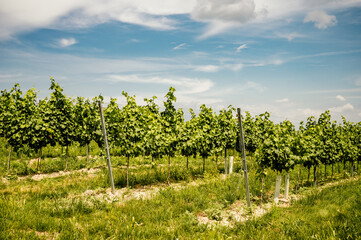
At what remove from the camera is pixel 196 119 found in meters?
16.6

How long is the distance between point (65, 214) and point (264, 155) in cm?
837

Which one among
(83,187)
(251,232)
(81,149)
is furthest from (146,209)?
(81,149)

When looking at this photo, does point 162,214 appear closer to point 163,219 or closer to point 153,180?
point 163,219

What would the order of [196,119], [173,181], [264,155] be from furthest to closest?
[196,119], [173,181], [264,155]

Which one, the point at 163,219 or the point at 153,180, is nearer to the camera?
the point at 163,219

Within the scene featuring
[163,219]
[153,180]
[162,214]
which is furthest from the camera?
[153,180]

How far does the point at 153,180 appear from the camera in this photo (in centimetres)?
1291

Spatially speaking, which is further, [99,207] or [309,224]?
[99,207]

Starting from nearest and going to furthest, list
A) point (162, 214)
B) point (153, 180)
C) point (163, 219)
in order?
point (163, 219), point (162, 214), point (153, 180)

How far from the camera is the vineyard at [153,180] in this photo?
246 inches

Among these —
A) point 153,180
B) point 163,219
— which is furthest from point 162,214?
point 153,180

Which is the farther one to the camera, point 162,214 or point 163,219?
point 162,214

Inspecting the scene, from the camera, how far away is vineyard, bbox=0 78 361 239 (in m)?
6.25

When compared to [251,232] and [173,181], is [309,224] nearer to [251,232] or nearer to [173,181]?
[251,232]
